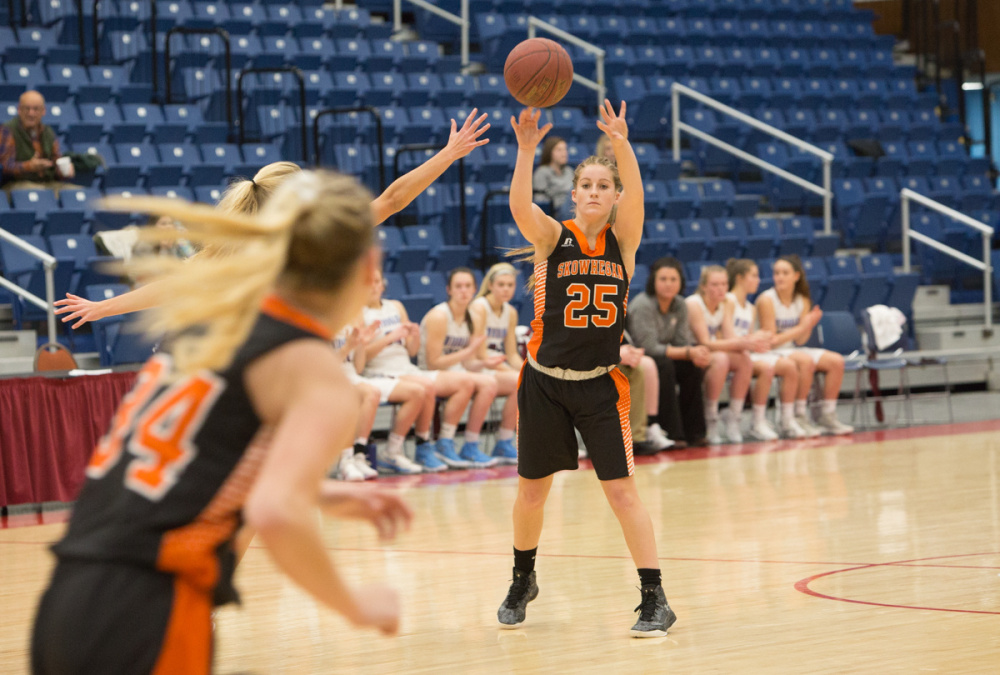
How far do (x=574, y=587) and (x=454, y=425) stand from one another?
4.00 metres

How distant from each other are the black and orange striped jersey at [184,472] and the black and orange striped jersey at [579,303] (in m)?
2.60

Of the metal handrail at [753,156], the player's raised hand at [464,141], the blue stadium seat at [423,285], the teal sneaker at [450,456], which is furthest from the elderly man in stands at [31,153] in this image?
the player's raised hand at [464,141]

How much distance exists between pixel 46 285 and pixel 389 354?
2.58 metres

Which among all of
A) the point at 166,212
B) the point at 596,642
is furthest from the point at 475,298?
the point at 166,212

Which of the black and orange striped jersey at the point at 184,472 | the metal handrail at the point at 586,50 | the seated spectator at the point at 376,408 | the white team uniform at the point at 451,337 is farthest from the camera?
the metal handrail at the point at 586,50

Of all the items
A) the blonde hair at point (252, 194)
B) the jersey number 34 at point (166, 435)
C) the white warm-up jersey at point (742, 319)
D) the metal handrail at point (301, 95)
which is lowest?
the white warm-up jersey at point (742, 319)

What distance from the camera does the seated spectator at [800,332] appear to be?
10.0 m

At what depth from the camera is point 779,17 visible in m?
17.8

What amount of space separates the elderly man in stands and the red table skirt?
11.0 ft

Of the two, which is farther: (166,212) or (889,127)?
(889,127)

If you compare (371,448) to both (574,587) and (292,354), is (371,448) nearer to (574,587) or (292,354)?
(574,587)

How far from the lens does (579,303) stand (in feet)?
14.2

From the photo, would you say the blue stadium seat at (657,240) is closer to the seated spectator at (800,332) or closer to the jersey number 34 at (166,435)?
the seated spectator at (800,332)

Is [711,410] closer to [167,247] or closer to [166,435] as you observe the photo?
[167,247]
